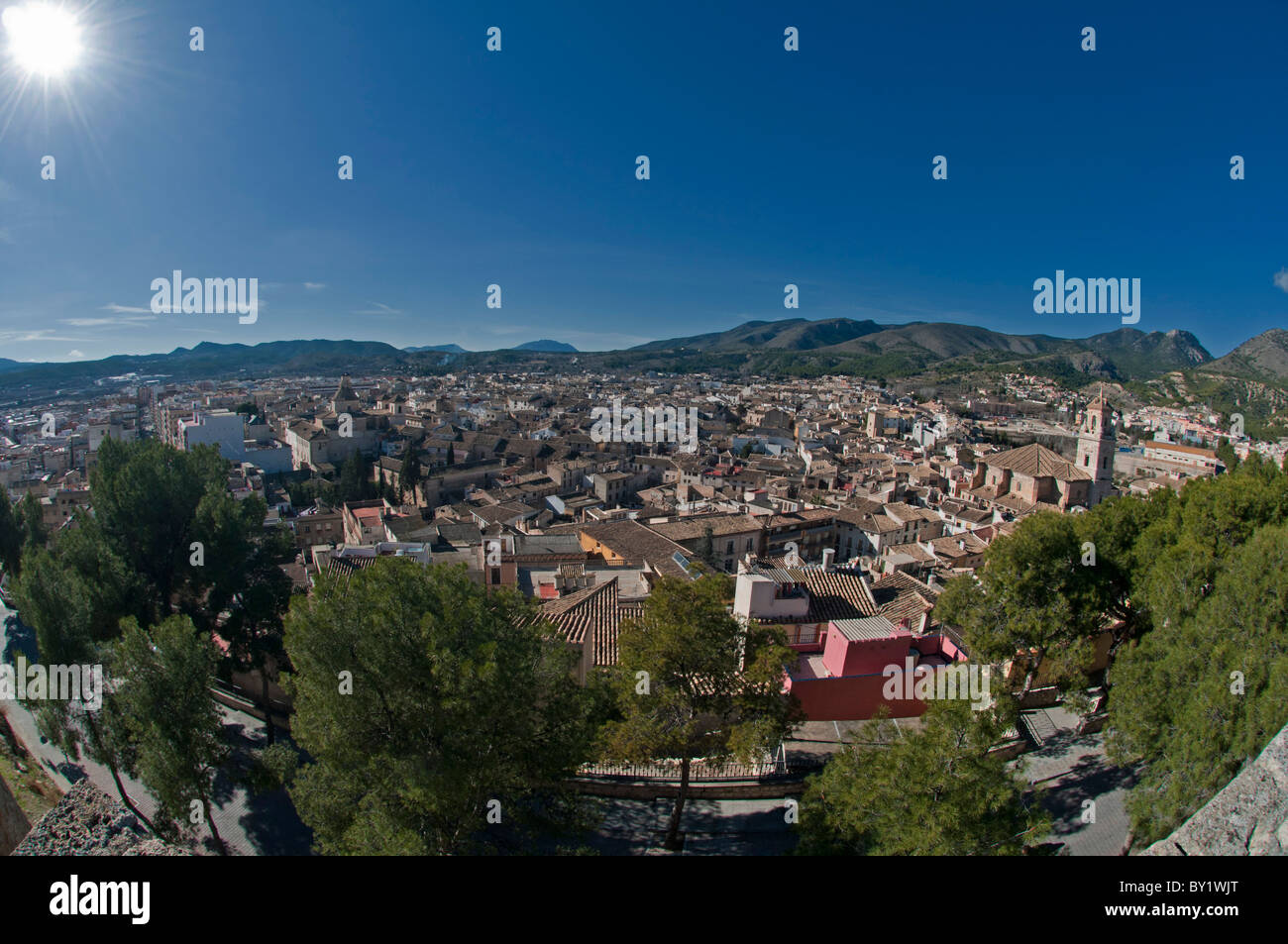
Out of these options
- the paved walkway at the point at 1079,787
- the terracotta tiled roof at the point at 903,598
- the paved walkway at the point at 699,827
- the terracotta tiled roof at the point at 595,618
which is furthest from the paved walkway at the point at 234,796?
the terracotta tiled roof at the point at 903,598

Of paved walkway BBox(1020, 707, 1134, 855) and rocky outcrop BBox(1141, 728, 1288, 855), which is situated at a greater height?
rocky outcrop BBox(1141, 728, 1288, 855)

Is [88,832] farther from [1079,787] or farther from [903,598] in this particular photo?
[903,598]

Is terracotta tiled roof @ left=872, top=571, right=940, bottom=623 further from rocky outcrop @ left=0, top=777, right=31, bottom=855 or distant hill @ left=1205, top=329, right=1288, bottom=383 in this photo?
distant hill @ left=1205, top=329, right=1288, bottom=383

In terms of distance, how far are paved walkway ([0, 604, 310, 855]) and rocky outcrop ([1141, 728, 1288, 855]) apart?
1282 centimetres

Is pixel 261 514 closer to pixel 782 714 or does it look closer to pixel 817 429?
pixel 782 714

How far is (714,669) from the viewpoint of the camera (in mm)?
9570

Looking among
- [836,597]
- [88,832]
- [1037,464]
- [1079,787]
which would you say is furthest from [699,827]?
[1037,464]

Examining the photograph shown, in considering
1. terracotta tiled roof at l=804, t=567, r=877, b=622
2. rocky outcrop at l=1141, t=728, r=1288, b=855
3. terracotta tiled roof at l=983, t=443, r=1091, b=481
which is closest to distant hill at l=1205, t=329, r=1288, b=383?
terracotta tiled roof at l=983, t=443, r=1091, b=481

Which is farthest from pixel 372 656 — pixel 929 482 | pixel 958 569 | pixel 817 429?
pixel 817 429

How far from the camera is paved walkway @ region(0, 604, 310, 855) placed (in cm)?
1111

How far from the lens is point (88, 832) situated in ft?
21.7

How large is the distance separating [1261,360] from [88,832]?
23231cm

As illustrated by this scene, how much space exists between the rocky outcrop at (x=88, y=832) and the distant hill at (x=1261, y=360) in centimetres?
20328

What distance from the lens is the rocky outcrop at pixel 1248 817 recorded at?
6039 mm
